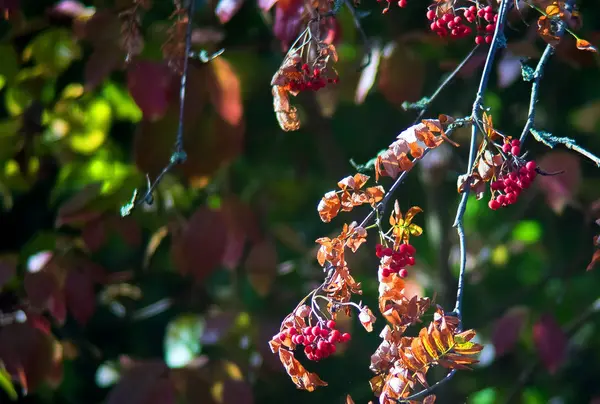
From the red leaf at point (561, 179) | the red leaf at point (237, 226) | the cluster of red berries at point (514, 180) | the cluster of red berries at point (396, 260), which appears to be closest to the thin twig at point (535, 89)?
the cluster of red berries at point (514, 180)

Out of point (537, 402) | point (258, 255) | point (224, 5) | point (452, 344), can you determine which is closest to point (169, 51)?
point (224, 5)

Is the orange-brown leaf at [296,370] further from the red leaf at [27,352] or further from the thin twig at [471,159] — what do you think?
the red leaf at [27,352]

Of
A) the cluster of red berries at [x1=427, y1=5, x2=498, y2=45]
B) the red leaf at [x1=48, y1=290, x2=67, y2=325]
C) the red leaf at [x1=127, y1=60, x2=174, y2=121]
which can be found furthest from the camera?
the red leaf at [x1=48, y1=290, x2=67, y2=325]

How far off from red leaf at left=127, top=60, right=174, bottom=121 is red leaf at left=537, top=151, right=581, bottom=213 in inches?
23.4

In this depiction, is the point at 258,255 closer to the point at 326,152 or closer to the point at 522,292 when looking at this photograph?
the point at 326,152

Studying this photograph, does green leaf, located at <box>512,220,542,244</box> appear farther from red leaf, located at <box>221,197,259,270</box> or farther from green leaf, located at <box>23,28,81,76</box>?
green leaf, located at <box>23,28,81,76</box>

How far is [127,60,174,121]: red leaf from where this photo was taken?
1146 millimetres

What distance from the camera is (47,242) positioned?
141cm

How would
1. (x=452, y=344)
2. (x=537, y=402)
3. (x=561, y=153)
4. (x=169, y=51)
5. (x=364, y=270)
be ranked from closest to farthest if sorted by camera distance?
1. (x=452, y=344)
2. (x=169, y=51)
3. (x=561, y=153)
4. (x=364, y=270)
5. (x=537, y=402)

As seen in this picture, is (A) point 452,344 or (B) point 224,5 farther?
(B) point 224,5

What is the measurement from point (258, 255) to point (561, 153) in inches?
21.2

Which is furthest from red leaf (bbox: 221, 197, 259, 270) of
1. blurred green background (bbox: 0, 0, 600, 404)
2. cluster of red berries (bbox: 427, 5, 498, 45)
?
cluster of red berries (bbox: 427, 5, 498, 45)

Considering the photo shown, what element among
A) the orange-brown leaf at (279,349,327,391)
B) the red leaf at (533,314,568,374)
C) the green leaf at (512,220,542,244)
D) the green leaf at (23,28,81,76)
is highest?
the orange-brown leaf at (279,349,327,391)

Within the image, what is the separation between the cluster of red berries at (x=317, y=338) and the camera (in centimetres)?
73
